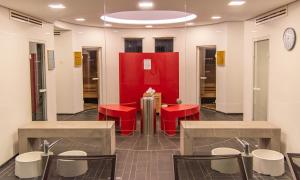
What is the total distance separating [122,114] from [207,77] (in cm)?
153

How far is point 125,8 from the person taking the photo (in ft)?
15.3

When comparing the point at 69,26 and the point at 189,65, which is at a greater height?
the point at 69,26

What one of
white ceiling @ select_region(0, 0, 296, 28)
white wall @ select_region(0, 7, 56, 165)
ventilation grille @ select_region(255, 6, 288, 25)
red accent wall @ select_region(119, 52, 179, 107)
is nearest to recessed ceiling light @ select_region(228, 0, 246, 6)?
white ceiling @ select_region(0, 0, 296, 28)

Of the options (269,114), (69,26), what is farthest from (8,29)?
(269,114)

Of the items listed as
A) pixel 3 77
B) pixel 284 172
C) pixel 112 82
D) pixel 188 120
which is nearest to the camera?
pixel 284 172

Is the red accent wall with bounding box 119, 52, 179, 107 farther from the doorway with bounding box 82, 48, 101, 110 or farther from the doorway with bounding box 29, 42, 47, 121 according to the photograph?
the doorway with bounding box 29, 42, 47, 121

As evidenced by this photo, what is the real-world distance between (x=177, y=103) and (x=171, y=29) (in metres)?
1.29

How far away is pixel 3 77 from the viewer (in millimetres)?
4254

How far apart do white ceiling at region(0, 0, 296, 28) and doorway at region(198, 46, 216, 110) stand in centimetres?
58

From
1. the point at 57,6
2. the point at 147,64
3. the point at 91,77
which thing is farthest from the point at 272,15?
the point at 57,6

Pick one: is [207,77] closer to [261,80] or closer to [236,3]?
[261,80]

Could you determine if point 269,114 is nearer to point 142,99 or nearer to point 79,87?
point 142,99

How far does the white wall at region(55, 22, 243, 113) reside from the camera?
4.72 metres

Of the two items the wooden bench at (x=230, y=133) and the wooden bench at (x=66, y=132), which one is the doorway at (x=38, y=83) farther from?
the wooden bench at (x=230, y=133)
